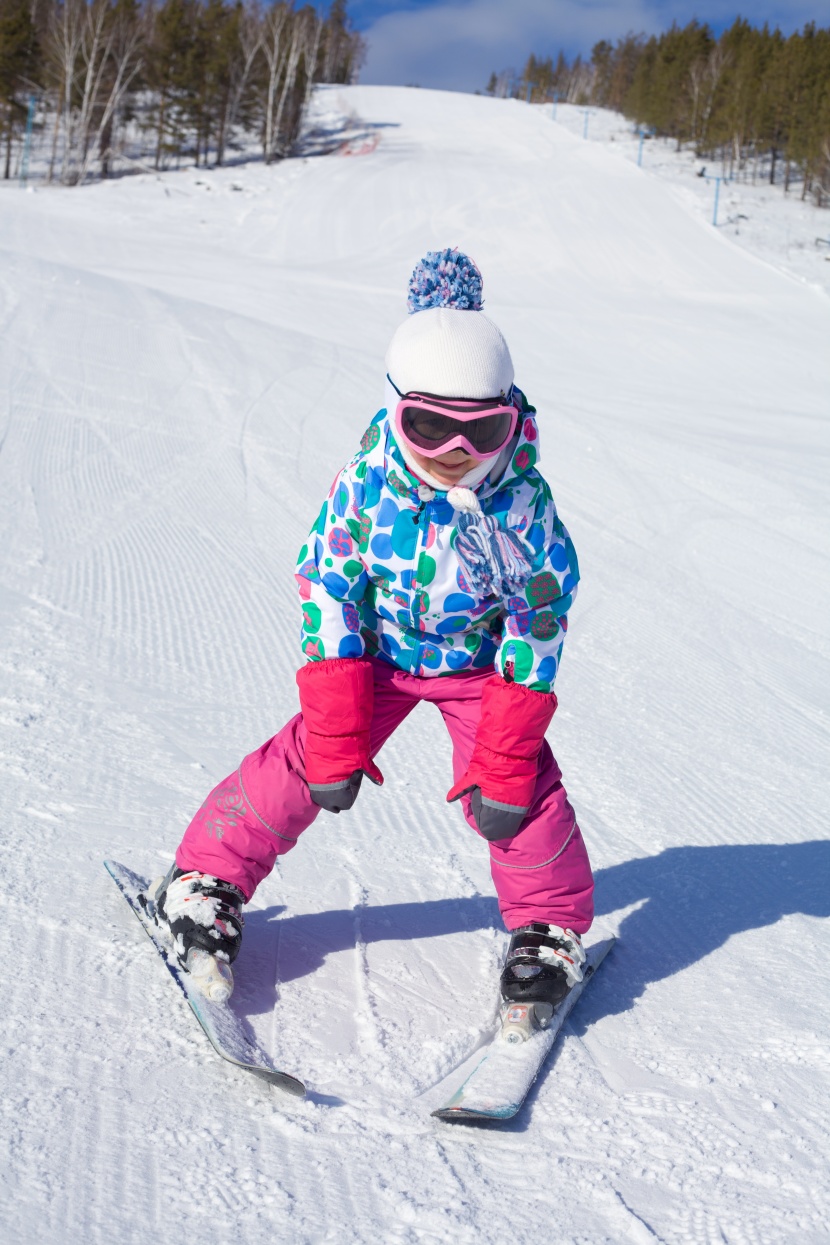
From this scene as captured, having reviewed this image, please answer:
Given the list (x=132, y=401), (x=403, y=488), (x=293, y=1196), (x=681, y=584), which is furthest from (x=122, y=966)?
(x=132, y=401)

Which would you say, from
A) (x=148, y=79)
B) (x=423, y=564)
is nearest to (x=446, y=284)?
(x=423, y=564)

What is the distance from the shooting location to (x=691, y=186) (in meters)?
28.1

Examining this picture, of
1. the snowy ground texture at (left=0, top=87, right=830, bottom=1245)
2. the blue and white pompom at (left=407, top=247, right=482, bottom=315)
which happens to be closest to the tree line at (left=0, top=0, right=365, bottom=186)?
the snowy ground texture at (left=0, top=87, right=830, bottom=1245)

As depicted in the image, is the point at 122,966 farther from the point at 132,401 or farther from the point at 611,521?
the point at 132,401

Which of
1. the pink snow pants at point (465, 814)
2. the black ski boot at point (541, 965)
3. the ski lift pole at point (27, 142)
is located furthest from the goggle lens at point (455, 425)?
the ski lift pole at point (27, 142)

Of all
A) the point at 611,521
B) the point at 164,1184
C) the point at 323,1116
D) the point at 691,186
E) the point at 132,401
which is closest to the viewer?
the point at 164,1184

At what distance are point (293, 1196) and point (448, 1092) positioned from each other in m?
0.39

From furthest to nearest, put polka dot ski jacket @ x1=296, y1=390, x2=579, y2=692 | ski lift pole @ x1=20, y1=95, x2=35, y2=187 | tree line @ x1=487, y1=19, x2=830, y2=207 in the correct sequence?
tree line @ x1=487, y1=19, x2=830, y2=207 → ski lift pole @ x1=20, y1=95, x2=35, y2=187 → polka dot ski jacket @ x1=296, y1=390, x2=579, y2=692

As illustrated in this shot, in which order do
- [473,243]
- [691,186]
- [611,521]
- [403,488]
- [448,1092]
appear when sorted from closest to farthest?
[448,1092], [403,488], [611,521], [473,243], [691,186]

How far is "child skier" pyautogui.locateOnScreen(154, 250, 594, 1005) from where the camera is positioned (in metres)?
1.93

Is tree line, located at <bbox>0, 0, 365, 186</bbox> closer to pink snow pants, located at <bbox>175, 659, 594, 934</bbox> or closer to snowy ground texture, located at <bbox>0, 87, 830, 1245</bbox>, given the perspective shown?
snowy ground texture, located at <bbox>0, 87, 830, 1245</bbox>

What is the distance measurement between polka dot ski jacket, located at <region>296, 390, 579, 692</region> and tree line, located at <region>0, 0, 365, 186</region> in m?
31.7

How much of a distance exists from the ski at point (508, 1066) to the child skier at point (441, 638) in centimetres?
6

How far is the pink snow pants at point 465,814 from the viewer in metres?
2.11
